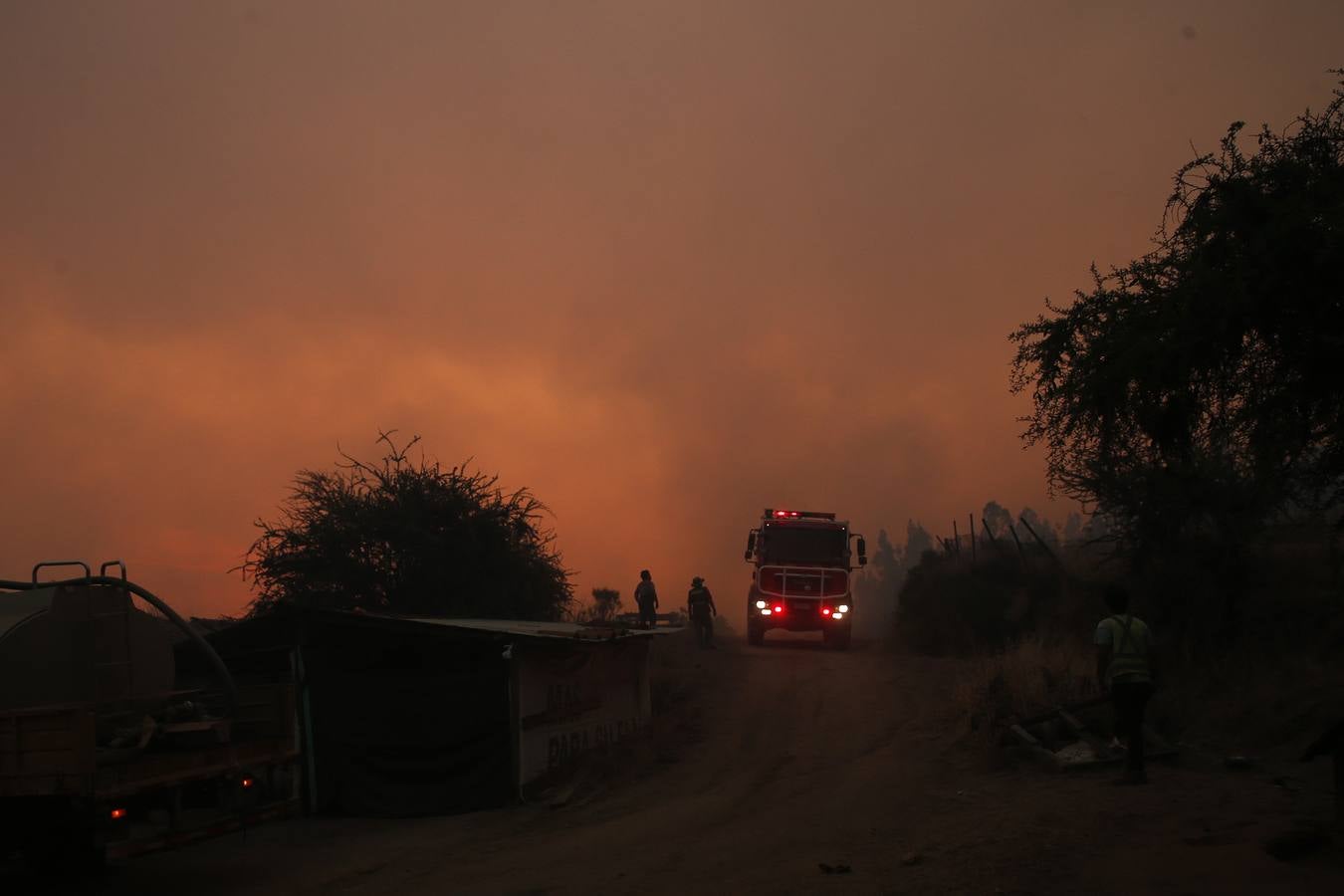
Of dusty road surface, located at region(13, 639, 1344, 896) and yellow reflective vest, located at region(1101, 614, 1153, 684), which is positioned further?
yellow reflective vest, located at region(1101, 614, 1153, 684)

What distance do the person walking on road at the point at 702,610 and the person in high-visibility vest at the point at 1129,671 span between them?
18422 mm

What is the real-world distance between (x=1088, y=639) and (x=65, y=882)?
18337 mm

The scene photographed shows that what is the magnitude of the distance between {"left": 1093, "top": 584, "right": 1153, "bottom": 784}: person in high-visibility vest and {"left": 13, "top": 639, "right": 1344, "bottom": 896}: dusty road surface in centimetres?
40

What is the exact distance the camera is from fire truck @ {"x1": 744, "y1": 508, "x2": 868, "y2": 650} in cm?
2928

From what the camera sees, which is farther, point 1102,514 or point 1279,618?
point 1102,514

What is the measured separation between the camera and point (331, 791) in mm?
15898

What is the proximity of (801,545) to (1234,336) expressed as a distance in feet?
63.8

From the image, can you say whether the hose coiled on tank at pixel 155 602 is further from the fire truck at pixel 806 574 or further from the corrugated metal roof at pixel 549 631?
the fire truck at pixel 806 574

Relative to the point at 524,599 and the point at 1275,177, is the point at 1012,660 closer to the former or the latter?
the point at 1275,177

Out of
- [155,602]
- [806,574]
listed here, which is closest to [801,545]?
[806,574]

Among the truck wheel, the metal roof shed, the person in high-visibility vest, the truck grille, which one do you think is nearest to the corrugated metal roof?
the metal roof shed

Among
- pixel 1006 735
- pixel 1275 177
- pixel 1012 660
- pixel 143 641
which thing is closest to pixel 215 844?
pixel 143 641

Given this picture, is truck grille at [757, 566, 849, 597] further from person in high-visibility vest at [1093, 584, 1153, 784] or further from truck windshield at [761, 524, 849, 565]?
person in high-visibility vest at [1093, 584, 1153, 784]

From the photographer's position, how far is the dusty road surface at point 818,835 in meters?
8.79
